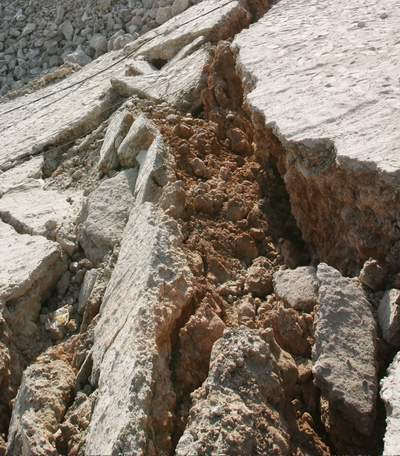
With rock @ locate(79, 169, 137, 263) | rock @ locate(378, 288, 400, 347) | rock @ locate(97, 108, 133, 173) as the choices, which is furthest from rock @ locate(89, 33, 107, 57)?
rock @ locate(378, 288, 400, 347)

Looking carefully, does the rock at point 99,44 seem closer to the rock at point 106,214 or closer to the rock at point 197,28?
the rock at point 197,28

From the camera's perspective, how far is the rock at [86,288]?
317cm

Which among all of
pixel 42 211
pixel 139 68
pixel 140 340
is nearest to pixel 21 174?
pixel 42 211

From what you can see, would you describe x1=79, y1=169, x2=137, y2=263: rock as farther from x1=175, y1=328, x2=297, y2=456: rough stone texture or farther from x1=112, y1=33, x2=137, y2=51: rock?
x1=112, y1=33, x2=137, y2=51: rock

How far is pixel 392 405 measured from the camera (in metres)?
1.93

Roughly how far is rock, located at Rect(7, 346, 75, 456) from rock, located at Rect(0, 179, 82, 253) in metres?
0.93

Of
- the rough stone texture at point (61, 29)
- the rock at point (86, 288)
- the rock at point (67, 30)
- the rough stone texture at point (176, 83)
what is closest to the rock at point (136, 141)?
the rough stone texture at point (176, 83)

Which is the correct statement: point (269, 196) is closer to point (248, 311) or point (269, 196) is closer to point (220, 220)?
point (220, 220)

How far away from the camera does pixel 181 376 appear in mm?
2262

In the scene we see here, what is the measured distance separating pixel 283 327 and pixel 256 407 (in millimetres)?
470

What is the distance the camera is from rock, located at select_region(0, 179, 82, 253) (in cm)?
366

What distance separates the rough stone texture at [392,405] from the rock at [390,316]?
10 cm

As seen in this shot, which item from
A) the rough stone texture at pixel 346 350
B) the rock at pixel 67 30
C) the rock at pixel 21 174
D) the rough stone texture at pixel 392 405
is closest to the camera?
the rough stone texture at pixel 392 405

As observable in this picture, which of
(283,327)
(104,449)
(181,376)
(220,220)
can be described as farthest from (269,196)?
(104,449)
